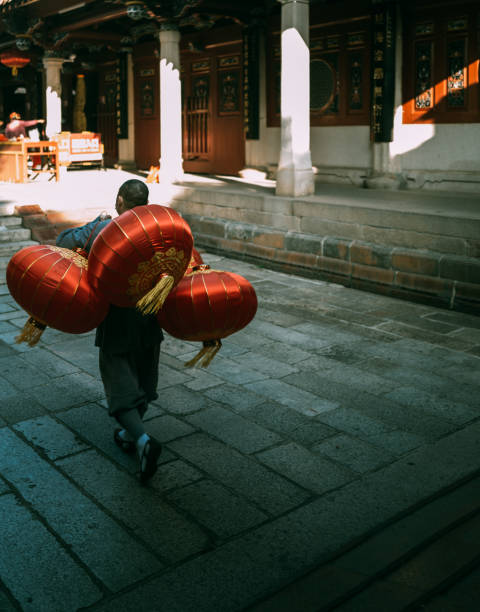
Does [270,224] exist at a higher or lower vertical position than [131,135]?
lower

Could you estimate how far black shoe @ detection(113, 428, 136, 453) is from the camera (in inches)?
163

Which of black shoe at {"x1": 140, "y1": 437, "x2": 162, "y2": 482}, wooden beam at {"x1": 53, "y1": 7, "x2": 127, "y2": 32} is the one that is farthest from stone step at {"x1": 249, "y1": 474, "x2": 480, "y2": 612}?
wooden beam at {"x1": 53, "y1": 7, "x2": 127, "y2": 32}

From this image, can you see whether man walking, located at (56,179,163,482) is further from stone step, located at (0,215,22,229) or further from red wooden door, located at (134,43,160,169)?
red wooden door, located at (134,43,160,169)

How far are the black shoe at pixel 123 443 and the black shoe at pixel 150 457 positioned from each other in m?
0.45

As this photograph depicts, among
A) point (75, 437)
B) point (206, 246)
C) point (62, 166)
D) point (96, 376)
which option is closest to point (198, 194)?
point (206, 246)

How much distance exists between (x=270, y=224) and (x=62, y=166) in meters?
7.05

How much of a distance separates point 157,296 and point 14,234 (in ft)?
25.6

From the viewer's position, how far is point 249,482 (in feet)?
12.5

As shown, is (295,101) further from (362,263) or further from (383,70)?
(362,263)

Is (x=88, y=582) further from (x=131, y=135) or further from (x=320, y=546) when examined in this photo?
(x=131, y=135)

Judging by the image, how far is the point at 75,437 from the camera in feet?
14.3

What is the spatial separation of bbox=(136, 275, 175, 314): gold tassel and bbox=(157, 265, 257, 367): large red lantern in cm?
23

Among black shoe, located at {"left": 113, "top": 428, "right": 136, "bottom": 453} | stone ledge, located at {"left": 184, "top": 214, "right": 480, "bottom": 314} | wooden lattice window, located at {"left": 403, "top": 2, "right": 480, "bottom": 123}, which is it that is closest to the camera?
black shoe, located at {"left": 113, "top": 428, "right": 136, "bottom": 453}

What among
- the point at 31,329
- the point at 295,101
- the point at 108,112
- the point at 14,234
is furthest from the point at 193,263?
the point at 108,112
